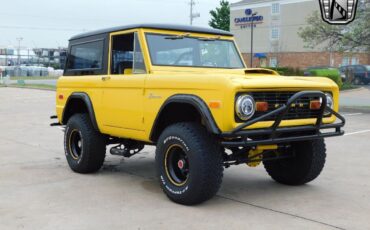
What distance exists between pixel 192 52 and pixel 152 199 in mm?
1986

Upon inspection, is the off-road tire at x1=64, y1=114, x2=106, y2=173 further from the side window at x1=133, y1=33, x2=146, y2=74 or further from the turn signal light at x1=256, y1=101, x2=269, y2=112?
the turn signal light at x1=256, y1=101, x2=269, y2=112

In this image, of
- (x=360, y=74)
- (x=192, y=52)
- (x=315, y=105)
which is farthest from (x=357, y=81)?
(x=315, y=105)

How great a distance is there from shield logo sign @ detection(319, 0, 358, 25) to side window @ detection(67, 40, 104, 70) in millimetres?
10425

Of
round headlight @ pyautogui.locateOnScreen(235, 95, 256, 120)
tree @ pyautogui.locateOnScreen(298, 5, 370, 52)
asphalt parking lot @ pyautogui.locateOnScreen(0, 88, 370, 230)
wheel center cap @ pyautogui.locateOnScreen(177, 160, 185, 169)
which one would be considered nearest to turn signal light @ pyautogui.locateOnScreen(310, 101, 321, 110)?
round headlight @ pyautogui.locateOnScreen(235, 95, 256, 120)

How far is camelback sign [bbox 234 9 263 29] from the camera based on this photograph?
63.0 metres

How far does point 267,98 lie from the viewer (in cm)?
512

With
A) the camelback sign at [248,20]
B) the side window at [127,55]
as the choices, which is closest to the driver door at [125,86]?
the side window at [127,55]

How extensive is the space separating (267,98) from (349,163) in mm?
3414

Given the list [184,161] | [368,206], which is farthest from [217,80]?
[368,206]

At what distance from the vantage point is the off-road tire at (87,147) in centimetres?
683

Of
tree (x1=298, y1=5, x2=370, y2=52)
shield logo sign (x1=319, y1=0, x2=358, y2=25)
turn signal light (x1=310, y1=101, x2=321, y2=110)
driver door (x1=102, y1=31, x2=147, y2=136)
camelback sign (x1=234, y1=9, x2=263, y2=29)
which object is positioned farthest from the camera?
camelback sign (x1=234, y1=9, x2=263, y2=29)

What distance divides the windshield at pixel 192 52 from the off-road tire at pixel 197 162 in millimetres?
1136

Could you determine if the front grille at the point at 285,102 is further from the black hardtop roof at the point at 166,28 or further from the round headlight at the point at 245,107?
the black hardtop roof at the point at 166,28

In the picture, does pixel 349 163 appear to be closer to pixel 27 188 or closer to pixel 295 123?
pixel 295 123
